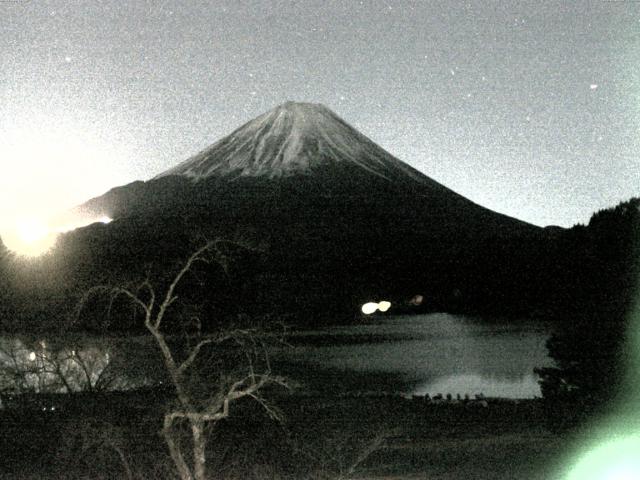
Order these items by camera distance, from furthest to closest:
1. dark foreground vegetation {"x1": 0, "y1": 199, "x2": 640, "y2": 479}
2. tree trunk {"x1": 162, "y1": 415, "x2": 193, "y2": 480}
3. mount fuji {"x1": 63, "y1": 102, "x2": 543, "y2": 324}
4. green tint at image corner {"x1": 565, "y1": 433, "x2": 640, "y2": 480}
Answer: mount fuji {"x1": 63, "y1": 102, "x2": 543, "y2": 324}, dark foreground vegetation {"x1": 0, "y1": 199, "x2": 640, "y2": 479}, green tint at image corner {"x1": 565, "y1": 433, "x2": 640, "y2": 480}, tree trunk {"x1": 162, "y1": 415, "x2": 193, "y2": 480}

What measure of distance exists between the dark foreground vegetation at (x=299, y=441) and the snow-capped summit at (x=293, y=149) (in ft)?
399

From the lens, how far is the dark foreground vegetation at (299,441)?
15.5 m

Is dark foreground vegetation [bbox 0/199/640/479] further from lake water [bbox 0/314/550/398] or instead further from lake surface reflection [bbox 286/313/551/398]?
A: lake surface reflection [bbox 286/313/551/398]

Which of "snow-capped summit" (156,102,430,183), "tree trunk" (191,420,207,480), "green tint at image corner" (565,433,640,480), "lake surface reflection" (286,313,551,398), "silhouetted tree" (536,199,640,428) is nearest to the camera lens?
"tree trunk" (191,420,207,480)

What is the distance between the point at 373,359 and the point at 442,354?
5.26 metres

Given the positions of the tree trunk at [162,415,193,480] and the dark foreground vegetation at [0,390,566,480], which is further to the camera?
the dark foreground vegetation at [0,390,566,480]

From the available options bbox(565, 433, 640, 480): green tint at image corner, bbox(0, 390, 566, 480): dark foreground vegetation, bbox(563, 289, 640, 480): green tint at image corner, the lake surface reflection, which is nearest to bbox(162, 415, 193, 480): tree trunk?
bbox(0, 390, 566, 480): dark foreground vegetation

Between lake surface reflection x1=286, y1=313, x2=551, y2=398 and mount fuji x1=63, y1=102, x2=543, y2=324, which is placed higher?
mount fuji x1=63, y1=102, x2=543, y2=324

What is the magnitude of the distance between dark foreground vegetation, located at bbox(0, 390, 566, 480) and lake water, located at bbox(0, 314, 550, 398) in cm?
138

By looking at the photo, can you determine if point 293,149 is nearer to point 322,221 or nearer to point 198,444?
point 322,221

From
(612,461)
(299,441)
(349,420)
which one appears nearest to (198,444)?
(612,461)

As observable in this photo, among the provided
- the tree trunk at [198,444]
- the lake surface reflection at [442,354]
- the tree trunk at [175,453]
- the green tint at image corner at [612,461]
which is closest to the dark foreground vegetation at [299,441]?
the green tint at image corner at [612,461]

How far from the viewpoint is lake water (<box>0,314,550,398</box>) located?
24438 millimetres

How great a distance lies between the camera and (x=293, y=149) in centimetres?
15375
